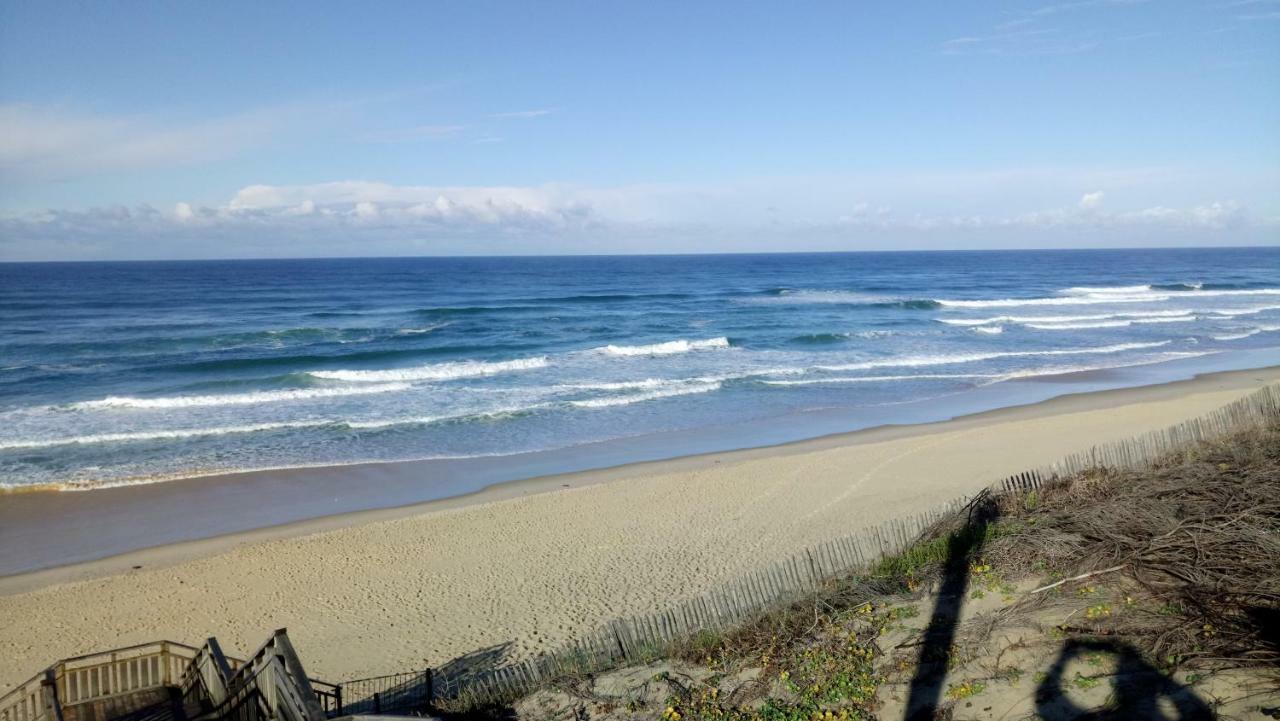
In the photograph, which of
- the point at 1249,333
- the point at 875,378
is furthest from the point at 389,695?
the point at 1249,333

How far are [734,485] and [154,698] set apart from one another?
12.2 metres

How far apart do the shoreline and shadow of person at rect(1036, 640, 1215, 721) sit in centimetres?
1291

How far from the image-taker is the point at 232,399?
28.5m

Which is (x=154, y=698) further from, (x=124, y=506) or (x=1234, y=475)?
(x=1234, y=475)

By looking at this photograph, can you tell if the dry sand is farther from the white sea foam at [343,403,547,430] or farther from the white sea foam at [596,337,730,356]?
the white sea foam at [596,337,730,356]

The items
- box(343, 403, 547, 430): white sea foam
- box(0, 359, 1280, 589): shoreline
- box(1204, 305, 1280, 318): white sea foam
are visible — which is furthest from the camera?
box(1204, 305, 1280, 318): white sea foam

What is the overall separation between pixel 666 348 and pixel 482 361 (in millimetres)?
9070

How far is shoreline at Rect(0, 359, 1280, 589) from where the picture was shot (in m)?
15.4

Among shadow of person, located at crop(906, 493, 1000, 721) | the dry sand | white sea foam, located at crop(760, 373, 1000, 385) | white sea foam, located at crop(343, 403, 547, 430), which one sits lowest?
the dry sand

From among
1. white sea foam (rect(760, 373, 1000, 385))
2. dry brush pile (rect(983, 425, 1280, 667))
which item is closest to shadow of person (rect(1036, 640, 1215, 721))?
dry brush pile (rect(983, 425, 1280, 667))

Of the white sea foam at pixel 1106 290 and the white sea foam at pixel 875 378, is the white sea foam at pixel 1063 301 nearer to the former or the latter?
the white sea foam at pixel 1106 290

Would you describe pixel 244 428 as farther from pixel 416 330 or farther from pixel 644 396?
pixel 416 330

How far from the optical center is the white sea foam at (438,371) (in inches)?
1291

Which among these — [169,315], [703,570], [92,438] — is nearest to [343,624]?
[703,570]
